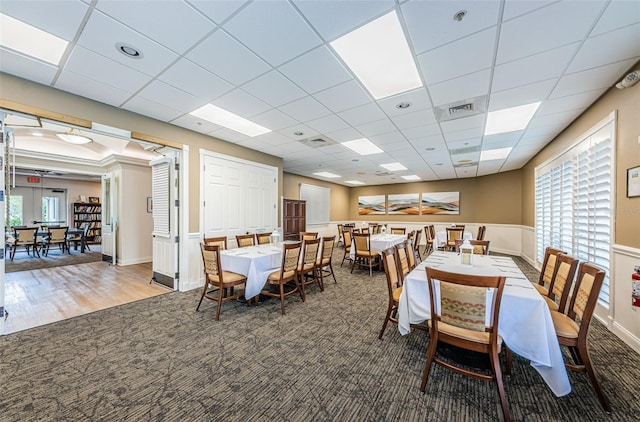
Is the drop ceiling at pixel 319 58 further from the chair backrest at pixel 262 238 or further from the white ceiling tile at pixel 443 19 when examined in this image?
the chair backrest at pixel 262 238

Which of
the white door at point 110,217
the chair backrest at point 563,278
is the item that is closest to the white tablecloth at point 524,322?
the chair backrest at point 563,278

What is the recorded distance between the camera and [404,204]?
35.7 feet

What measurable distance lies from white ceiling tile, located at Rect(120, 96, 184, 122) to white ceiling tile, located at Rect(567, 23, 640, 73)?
455 centimetres

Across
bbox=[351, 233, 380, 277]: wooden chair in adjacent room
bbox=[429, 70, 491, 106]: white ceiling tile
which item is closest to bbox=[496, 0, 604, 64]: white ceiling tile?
bbox=[429, 70, 491, 106]: white ceiling tile

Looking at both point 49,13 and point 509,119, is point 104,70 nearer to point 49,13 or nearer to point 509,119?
point 49,13

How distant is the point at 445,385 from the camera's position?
1926mm

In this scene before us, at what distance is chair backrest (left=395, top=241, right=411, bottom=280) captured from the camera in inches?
105

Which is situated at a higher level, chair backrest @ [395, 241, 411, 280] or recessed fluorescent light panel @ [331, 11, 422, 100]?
recessed fluorescent light panel @ [331, 11, 422, 100]

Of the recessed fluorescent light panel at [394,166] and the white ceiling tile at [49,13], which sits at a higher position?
the white ceiling tile at [49,13]

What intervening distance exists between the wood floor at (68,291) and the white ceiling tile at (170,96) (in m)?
2.93

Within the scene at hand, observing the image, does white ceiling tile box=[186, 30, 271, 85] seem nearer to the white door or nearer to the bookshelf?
the white door

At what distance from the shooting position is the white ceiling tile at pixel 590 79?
2.43 meters

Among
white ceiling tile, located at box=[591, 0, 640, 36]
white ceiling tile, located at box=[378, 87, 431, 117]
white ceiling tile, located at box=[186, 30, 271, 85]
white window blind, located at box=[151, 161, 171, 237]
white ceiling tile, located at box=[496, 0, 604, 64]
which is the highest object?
white ceiling tile, located at box=[186, 30, 271, 85]

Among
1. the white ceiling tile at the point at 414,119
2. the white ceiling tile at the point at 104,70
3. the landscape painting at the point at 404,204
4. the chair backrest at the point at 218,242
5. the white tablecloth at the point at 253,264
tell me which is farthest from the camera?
the landscape painting at the point at 404,204
